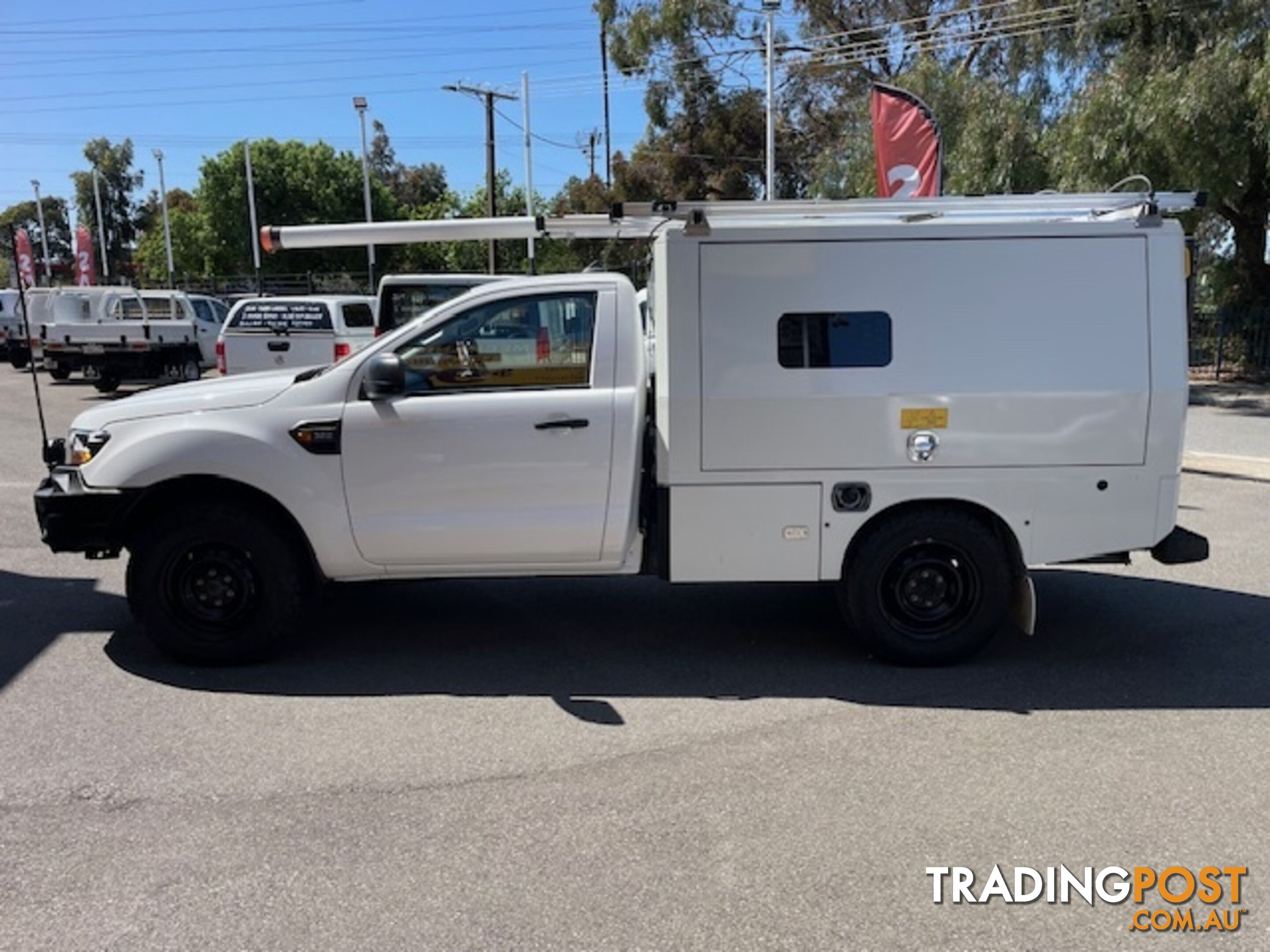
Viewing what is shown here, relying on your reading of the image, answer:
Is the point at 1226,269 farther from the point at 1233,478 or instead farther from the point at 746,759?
the point at 746,759

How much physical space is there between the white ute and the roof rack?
2 cm

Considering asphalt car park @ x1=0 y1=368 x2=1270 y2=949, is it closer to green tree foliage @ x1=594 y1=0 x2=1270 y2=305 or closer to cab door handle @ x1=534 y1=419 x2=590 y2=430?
cab door handle @ x1=534 y1=419 x2=590 y2=430

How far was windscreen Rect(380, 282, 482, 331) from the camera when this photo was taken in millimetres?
10359

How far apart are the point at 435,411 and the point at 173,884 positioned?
2538mm

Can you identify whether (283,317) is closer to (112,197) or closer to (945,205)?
(945,205)

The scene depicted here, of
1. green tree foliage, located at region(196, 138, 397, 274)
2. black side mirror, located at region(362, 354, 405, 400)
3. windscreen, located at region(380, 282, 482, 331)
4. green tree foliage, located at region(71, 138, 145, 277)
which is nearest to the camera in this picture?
black side mirror, located at region(362, 354, 405, 400)

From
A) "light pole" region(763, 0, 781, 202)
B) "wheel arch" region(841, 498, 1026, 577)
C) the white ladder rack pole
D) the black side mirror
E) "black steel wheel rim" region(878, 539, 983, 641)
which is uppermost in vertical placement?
"light pole" region(763, 0, 781, 202)

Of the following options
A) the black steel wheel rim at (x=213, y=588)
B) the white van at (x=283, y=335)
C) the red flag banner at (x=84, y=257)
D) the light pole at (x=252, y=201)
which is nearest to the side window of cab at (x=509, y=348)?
the black steel wheel rim at (x=213, y=588)

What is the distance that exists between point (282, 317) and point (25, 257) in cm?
1349

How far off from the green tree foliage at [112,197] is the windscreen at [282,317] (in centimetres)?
7841

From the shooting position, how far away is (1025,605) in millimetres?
5340

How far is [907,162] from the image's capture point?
12.7 metres

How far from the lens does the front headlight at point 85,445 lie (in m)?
5.34

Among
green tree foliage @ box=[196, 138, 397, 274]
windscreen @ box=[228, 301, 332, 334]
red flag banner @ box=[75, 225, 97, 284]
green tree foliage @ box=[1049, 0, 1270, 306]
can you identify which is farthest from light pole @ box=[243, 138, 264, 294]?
green tree foliage @ box=[1049, 0, 1270, 306]
